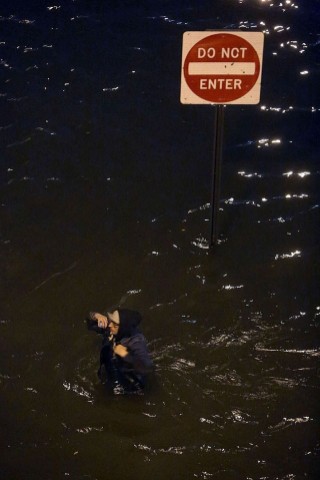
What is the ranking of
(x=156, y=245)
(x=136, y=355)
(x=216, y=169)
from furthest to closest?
(x=156, y=245) < (x=216, y=169) < (x=136, y=355)

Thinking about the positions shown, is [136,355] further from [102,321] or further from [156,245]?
[156,245]

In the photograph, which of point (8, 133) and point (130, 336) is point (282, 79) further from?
point (130, 336)

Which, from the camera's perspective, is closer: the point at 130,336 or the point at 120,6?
the point at 130,336

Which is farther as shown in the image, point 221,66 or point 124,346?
point 221,66

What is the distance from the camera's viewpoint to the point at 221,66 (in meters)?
6.83

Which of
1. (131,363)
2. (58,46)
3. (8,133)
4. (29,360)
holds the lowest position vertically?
(29,360)

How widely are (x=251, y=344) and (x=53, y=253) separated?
2.50 m

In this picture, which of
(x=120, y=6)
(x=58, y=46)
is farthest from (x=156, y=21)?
(x=58, y=46)

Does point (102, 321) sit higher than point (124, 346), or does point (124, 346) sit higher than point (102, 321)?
point (102, 321)

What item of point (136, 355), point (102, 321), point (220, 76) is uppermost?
point (220, 76)

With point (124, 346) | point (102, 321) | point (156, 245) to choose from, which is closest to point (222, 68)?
point (156, 245)

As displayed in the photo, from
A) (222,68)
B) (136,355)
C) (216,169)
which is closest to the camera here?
(136,355)

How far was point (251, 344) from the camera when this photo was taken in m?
6.77

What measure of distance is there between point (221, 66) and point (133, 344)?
9.39 ft
